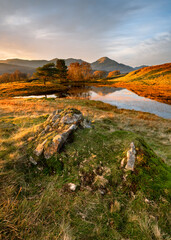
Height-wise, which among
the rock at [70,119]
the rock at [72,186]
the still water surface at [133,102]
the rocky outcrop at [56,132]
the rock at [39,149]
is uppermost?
the rock at [70,119]

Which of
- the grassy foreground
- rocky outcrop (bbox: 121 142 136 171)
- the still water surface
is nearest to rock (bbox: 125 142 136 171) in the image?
rocky outcrop (bbox: 121 142 136 171)

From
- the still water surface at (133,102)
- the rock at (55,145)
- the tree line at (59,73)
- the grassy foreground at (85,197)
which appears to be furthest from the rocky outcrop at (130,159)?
the tree line at (59,73)

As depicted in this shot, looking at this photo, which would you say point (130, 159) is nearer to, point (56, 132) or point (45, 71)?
point (56, 132)

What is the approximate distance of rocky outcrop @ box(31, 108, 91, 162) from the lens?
4.06m

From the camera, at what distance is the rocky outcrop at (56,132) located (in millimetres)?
4061


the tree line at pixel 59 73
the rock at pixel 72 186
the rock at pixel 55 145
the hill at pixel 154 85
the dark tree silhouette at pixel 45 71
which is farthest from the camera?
the tree line at pixel 59 73

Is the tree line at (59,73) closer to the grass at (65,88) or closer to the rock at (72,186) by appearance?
the grass at (65,88)

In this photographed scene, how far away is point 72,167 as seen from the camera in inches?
145

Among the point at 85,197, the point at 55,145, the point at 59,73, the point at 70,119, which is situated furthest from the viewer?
the point at 59,73

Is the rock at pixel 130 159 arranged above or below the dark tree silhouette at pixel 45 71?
below

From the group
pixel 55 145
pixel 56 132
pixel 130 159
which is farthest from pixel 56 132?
pixel 130 159

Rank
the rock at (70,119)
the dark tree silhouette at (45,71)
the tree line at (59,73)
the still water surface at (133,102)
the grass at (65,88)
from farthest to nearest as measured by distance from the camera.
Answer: the tree line at (59,73), the dark tree silhouette at (45,71), the grass at (65,88), the still water surface at (133,102), the rock at (70,119)

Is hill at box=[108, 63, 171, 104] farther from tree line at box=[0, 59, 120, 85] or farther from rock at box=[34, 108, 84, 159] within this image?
rock at box=[34, 108, 84, 159]

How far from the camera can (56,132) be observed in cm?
481
